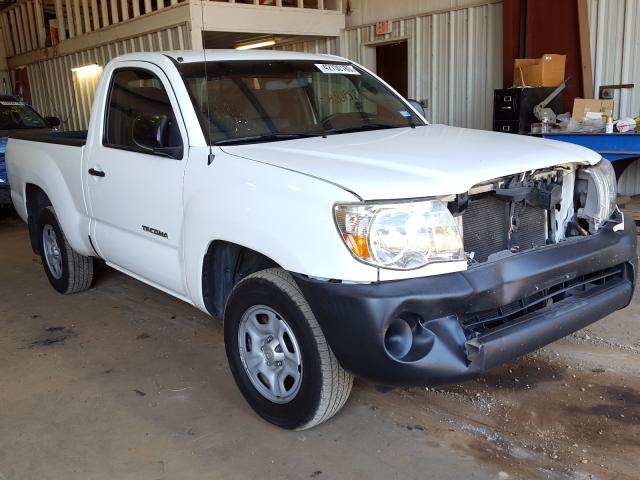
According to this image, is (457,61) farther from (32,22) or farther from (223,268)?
(32,22)

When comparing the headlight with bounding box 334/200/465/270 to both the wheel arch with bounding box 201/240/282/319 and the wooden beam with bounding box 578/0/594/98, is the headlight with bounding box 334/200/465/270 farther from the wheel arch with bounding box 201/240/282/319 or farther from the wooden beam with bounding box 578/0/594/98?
the wooden beam with bounding box 578/0/594/98

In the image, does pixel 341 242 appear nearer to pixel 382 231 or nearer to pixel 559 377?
pixel 382 231

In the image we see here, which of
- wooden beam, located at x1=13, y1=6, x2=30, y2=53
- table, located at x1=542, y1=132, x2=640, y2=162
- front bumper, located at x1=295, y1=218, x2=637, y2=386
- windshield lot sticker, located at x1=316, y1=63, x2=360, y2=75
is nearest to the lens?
front bumper, located at x1=295, y1=218, x2=637, y2=386

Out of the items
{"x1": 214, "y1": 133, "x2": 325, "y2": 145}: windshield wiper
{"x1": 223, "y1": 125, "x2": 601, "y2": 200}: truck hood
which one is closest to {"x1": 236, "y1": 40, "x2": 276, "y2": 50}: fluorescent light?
{"x1": 214, "y1": 133, "x2": 325, "y2": 145}: windshield wiper

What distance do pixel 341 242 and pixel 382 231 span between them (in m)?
0.16

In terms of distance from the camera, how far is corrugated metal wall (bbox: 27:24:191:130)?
9.36 metres

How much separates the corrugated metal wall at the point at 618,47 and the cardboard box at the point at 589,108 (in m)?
0.64

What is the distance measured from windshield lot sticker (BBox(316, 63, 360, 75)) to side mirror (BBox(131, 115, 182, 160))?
118 centimetres

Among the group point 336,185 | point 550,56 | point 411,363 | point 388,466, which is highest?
point 550,56

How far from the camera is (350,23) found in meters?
10.4

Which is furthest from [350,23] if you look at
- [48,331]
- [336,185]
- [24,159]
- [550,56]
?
[336,185]

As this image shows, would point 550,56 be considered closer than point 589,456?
No

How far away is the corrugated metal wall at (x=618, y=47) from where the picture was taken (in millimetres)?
7082

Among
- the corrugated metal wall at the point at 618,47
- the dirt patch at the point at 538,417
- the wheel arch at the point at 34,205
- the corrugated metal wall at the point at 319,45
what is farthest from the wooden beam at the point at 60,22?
the dirt patch at the point at 538,417
